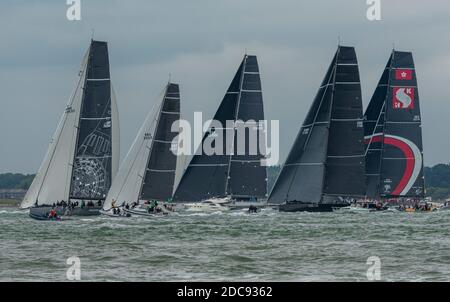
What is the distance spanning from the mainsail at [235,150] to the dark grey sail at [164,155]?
5.27 metres

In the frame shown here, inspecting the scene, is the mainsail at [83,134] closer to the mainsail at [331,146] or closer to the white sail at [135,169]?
the white sail at [135,169]

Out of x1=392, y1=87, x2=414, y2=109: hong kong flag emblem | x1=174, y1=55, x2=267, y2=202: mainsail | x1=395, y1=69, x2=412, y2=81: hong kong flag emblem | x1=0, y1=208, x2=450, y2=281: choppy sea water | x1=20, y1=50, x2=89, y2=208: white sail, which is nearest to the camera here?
x1=0, y1=208, x2=450, y2=281: choppy sea water

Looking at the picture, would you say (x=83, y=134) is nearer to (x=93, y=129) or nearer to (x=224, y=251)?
(x=93, y=129)

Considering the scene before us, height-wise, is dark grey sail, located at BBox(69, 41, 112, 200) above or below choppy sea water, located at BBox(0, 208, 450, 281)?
above

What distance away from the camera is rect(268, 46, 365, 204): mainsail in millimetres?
91875

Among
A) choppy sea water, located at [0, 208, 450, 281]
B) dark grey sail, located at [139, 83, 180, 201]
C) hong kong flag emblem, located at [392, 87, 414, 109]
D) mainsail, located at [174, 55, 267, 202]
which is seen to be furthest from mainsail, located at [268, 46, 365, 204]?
choppy sea water, located at [0, 208, 450, 281]

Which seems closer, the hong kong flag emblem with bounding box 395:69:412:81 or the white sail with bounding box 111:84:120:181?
the white sail with bounding box 111:84:120:181

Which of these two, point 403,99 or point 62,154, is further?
point 403,99

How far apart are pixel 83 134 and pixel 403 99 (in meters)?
35.0

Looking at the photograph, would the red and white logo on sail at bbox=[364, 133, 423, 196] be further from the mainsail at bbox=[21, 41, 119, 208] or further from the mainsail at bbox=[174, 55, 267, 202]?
the mainsail at bbox=[21, 41, 119, 208]

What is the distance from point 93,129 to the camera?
81.8 m

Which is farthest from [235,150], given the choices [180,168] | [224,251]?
[224,251]
